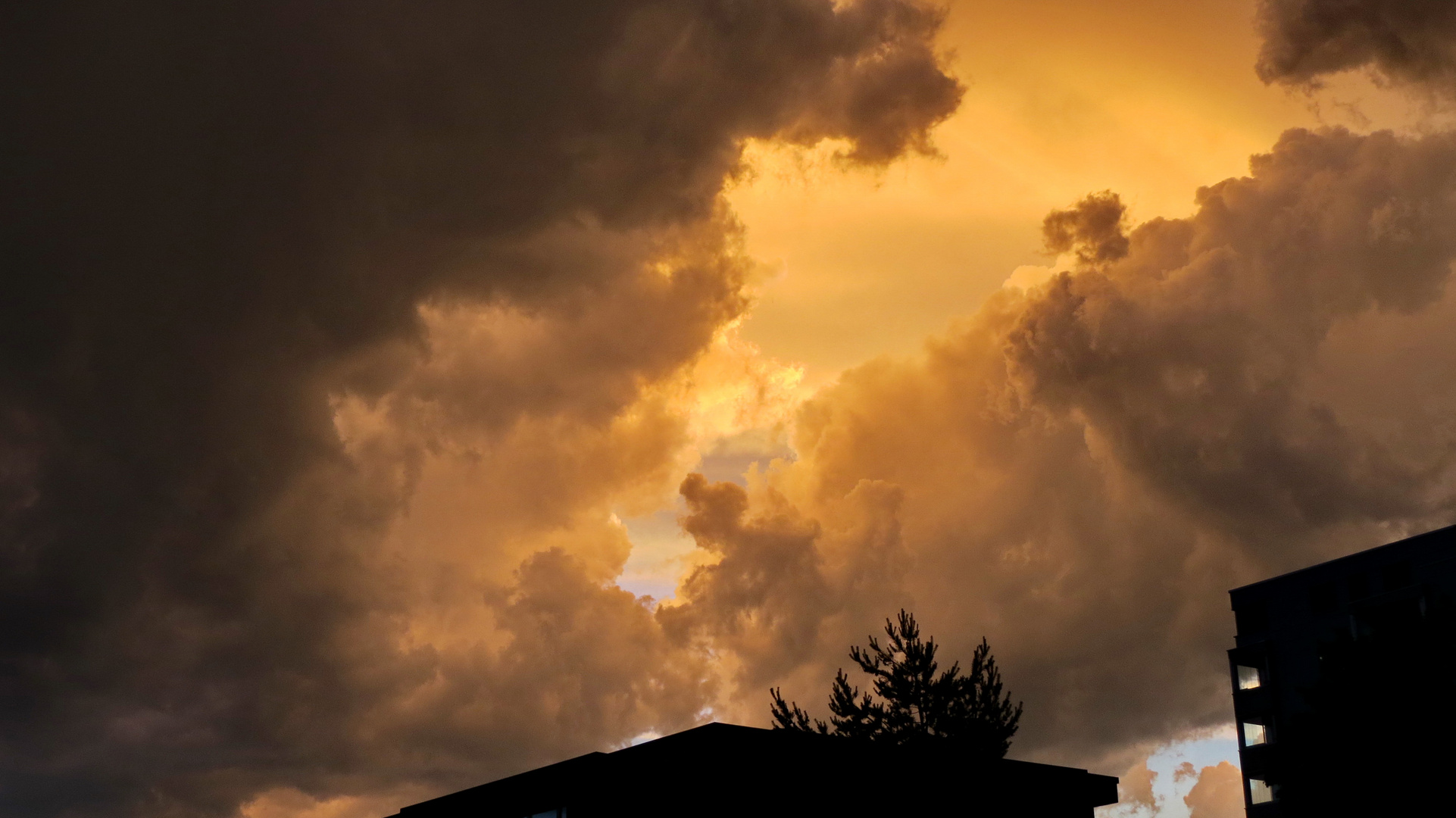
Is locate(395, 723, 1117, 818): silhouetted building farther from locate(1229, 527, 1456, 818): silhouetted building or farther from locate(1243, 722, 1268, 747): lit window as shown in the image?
locate(1243, 722, 1268, 747): lit window

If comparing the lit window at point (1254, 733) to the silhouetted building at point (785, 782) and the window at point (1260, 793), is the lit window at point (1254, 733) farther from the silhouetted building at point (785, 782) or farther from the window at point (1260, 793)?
the silhouetted building at point (785, 782)

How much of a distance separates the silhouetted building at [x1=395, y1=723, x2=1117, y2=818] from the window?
5192 centimetres

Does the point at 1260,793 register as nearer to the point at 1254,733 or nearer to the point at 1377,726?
the point at 1254,733

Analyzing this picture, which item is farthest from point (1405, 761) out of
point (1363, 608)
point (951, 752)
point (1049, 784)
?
point (1363, 608)

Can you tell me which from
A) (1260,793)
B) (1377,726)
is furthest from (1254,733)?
(1377,726)

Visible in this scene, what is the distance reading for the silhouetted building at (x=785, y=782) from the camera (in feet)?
106

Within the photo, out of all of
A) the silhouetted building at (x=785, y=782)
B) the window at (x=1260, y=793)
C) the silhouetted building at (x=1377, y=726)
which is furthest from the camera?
the window at (x=1260, y=793)

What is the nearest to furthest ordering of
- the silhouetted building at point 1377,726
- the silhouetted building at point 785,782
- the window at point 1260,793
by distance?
the silhouetted building at point 785,782 < the silhouetted building at point 1377,726 < the window at point 1260,793

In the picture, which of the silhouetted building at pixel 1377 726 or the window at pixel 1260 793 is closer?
the silhouetted building at pixel 1377 726

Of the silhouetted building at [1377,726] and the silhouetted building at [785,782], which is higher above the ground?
the silhouetted building at [1377,726]

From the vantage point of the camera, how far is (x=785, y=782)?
3294 centimetres

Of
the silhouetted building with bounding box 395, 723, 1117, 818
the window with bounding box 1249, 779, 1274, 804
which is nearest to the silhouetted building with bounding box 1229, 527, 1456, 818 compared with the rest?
the silhouetted building with bounding box 395, 723, 1117, 818

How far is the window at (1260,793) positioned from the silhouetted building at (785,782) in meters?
51.9

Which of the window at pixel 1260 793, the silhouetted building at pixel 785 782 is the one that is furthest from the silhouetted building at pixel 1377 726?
the window at pixel 1260 793
